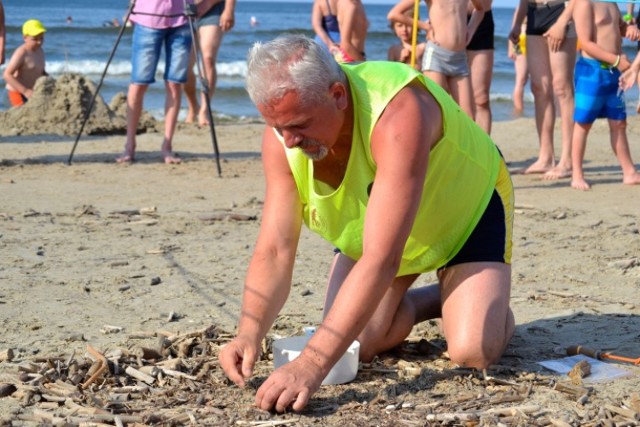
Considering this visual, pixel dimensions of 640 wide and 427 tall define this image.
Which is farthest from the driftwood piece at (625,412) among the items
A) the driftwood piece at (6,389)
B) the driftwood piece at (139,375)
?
the driftwood piece at (6,389)

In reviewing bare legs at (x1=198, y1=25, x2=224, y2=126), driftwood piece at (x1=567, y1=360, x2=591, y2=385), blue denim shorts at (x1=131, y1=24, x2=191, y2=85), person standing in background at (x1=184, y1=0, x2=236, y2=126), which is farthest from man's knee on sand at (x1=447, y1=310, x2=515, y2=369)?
bare legs at (x1=198, y1=25, x2=224, y2=126)

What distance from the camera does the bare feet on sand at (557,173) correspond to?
846 centimetres

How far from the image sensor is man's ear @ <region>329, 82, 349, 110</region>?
334 centimetres

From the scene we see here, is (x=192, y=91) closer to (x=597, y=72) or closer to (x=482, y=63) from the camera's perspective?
(x=482, y=63)

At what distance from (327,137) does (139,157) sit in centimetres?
640

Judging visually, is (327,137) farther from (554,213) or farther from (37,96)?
(37,96)

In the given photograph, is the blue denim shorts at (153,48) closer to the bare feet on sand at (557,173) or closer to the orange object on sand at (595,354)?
the bare feet on sand at (557,173)

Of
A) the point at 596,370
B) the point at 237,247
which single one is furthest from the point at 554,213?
the point at 596,370

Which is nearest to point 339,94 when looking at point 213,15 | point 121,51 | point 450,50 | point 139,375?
point 139,375

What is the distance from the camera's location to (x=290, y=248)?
12.4ft

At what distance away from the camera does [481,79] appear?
28.2 feet

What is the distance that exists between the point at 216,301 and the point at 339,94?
182 centimetres

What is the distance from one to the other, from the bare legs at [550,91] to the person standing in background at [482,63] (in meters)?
0.41

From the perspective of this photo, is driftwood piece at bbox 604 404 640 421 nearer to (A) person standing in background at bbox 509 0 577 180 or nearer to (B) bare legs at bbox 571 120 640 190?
(B) bare legs at bbox 571 120 640 190
